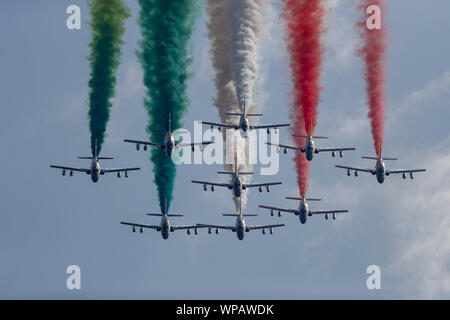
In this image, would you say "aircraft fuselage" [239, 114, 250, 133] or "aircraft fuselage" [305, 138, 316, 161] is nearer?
"aircraft fuselage" [239, 114, 250, 133]

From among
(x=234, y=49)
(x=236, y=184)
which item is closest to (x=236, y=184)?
(x=236, y=184)

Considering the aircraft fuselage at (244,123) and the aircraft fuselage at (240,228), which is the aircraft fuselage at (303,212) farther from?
the aircraft fuselage at (244,123)

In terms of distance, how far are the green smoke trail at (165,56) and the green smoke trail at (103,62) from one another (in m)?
2.02

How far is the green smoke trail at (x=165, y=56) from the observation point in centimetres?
11581

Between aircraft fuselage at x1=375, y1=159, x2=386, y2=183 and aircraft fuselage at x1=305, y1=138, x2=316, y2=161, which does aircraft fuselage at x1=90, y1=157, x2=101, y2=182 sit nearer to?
aircraft fuselage at x1=305, y1=138, x2=316, y2=161

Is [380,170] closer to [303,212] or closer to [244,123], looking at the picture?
[303,212]

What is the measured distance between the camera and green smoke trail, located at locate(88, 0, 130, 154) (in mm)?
116625

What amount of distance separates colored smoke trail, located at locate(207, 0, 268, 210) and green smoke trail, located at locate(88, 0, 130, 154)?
29.2 feet

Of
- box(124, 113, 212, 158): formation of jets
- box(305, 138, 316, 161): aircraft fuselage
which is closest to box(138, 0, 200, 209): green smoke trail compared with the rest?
box(124, 113, 212, 158): formation of jets

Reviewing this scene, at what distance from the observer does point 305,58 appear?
116m

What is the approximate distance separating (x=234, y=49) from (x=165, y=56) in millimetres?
6767
